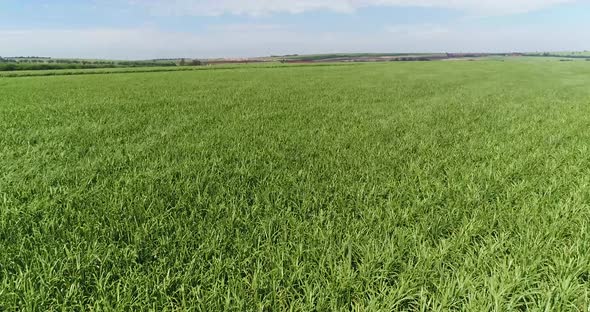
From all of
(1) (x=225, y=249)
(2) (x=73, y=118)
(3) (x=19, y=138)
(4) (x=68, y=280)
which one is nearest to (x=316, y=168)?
(1) (x=225, y=249)

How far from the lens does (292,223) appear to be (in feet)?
12.7

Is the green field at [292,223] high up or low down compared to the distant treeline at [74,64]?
down

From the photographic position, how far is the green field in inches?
106

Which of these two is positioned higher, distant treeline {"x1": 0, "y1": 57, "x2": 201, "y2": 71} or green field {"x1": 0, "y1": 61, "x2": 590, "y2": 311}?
distant treeline {"x1": 0, "y1": 57, "x2": 201, "y2": 71}

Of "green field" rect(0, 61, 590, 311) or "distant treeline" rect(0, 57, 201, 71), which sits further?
"distant treeline" rect(0, 57, 201, 71)

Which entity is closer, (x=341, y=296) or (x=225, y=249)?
(x=341, y=296)

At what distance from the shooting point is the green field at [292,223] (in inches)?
106

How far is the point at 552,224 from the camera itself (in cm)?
367

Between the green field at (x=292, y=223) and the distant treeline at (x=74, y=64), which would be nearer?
the green field at (x=292, y=223)

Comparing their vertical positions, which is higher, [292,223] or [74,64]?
[74,64]

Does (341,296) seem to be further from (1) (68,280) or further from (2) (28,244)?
(2) (28,244)

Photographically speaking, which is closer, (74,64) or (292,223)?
(292,223)

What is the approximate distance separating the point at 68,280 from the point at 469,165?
269 inches

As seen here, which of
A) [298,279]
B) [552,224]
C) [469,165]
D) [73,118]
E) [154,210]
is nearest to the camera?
[298,279]
